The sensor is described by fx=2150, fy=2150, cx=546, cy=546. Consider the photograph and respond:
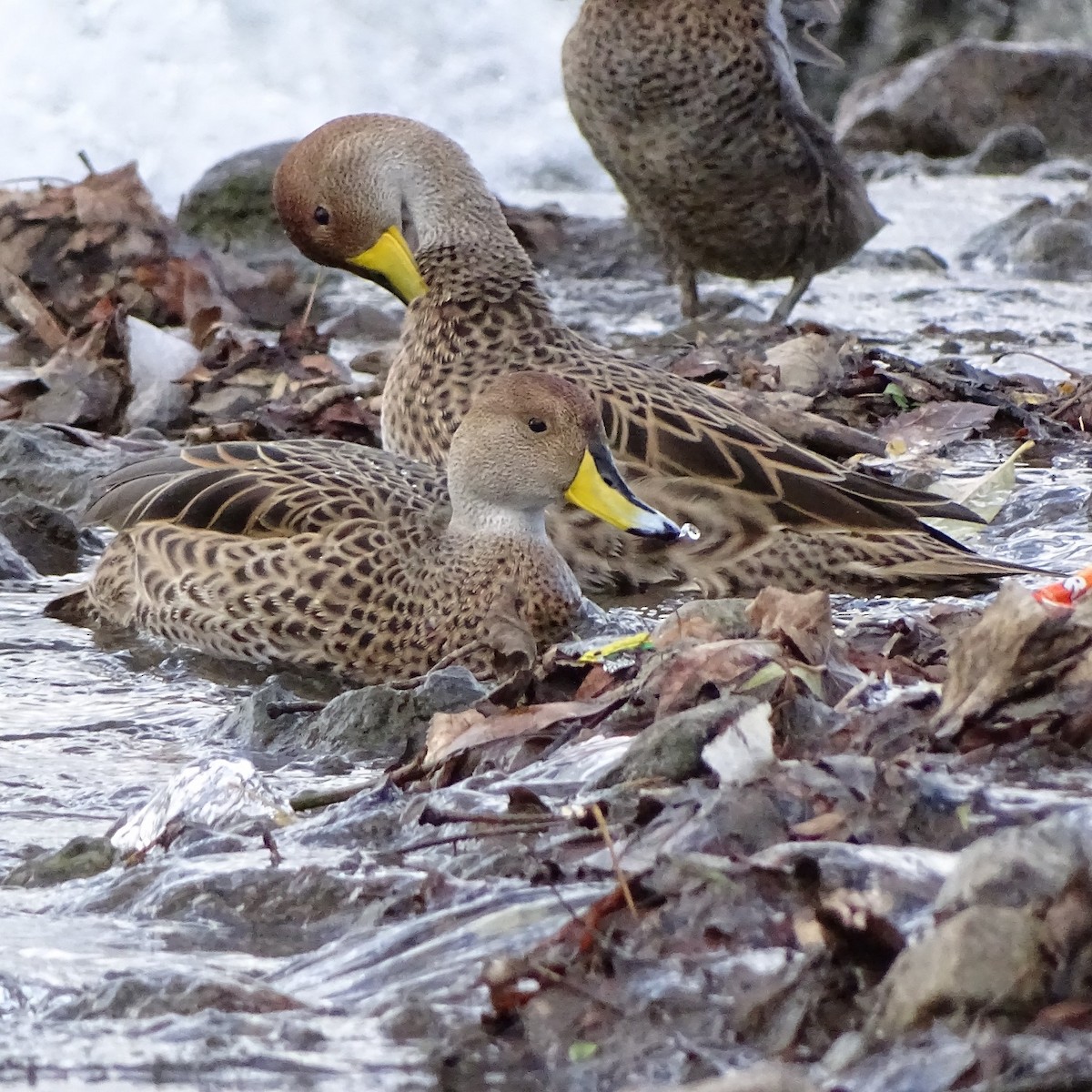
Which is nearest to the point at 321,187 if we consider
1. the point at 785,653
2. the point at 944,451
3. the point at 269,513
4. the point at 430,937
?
the point at 269,513

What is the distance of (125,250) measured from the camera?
9797 mm

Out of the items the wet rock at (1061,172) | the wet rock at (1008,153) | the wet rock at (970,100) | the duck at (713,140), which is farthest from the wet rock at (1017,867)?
the wet rock at (970,100)

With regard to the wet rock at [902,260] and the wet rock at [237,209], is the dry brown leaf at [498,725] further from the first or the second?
the wet rock at [237,209]

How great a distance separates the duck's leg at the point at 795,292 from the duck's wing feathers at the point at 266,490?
4665mm

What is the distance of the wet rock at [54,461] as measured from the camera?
21.7 ft

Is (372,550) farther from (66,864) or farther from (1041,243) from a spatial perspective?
(1041,243)

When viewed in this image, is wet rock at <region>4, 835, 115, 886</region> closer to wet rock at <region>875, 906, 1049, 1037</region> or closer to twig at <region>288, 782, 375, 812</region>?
twig at <region>288, 782, 375, 812</region>

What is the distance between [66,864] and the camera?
11.2 ft

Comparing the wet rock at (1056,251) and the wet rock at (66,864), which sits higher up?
the wet rock at (66,864)

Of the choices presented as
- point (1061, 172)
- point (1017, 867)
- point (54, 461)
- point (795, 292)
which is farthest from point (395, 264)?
point (1061, 172)

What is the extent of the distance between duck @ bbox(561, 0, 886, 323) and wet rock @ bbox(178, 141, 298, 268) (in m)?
2.99

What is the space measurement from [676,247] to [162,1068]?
26.1ft

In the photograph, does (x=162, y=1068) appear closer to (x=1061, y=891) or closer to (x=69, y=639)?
(x=1061, y=891)

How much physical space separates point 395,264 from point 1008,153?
Answer: 435 inches
